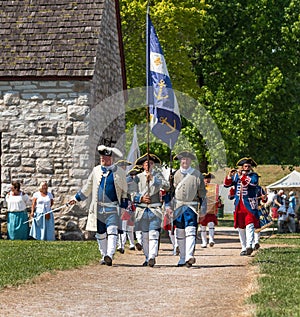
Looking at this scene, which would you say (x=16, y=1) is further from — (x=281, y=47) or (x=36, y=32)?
(x=281, y=47)

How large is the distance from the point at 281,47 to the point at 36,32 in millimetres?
14886

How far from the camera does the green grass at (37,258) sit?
11.1 metres

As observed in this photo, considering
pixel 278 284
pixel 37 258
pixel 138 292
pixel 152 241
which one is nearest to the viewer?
pixel 138 292

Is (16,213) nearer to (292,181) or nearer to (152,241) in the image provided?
(152,241)

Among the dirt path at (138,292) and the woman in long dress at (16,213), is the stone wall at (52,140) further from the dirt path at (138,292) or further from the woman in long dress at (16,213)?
the dirt path at (138,292)

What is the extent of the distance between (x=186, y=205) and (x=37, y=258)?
2567mm

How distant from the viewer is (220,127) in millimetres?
31766

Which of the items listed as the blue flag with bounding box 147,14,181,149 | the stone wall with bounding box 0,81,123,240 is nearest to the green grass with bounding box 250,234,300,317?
the blue flag with bounding box 147,14,181,149

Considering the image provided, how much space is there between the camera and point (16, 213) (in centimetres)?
1991

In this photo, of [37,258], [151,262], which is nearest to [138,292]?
[151,262]

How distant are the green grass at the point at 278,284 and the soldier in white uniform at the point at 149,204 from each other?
5.68 feet

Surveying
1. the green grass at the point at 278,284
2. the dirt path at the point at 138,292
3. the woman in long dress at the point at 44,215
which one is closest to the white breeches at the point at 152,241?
the dirt path at the point at 138,292

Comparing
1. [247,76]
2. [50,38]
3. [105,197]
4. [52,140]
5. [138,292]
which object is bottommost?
[138,292]

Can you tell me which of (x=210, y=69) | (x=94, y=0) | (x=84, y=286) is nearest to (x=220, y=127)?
(x=210, y=69)
